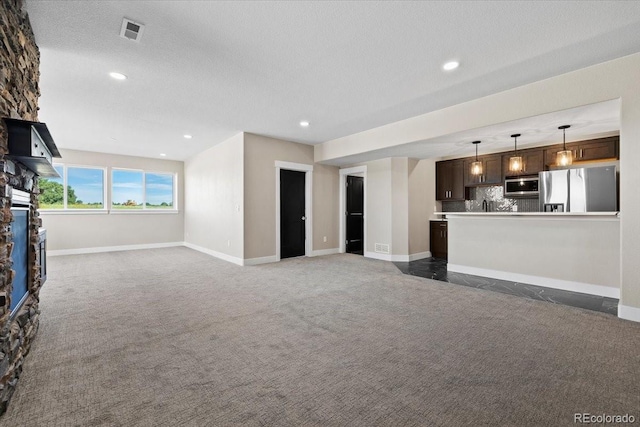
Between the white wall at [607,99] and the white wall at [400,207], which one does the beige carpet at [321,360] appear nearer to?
the white wall at [607,99]

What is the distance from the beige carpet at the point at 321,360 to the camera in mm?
1612

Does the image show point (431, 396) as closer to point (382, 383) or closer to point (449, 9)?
point (382, 383)

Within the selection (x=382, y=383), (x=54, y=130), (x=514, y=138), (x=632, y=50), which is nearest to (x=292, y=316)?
(x=382, y=383)

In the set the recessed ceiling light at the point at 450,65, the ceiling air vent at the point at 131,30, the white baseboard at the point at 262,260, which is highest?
the ceiling air vent at the point at 131,30

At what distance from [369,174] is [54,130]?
6.50m

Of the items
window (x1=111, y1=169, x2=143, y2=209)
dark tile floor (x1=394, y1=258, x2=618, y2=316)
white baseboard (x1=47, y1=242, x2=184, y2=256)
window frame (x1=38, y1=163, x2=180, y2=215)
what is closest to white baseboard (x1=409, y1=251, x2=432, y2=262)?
dark tile floor (x1=394, y1=258, x2=618, y2=316)

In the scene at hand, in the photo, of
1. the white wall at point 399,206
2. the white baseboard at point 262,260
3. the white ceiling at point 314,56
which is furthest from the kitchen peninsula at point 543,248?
the white baseboard at point 262,260

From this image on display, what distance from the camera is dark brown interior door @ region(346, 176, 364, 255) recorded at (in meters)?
7.70

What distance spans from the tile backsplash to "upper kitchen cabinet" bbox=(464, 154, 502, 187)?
0.38 metres

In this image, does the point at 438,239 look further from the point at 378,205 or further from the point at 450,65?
the point at 450,65

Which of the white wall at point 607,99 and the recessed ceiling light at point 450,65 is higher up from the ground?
the recessed ceiling light at point 450,65

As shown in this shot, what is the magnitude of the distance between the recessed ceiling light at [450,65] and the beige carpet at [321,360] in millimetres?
2642

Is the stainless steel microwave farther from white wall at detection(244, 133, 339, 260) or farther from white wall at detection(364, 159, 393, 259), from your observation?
white wall at detection(244, 133, 339, 260)

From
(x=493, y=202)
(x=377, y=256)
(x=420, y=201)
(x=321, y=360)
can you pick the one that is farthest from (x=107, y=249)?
(x=493, y=202)
